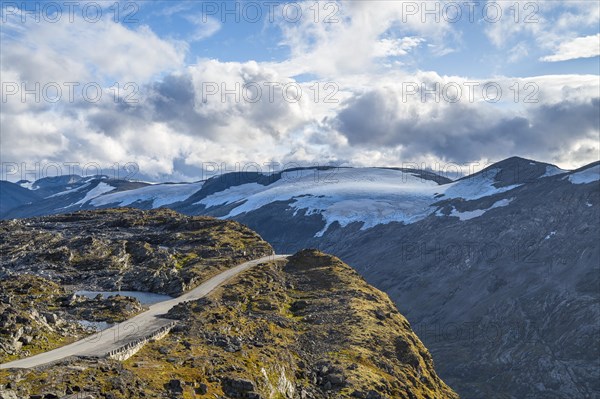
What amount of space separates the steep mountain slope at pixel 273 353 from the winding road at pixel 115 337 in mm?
2644

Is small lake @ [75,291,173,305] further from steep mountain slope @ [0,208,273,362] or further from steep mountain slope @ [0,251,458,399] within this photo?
steep mountain slope @ [0,251,458,399]

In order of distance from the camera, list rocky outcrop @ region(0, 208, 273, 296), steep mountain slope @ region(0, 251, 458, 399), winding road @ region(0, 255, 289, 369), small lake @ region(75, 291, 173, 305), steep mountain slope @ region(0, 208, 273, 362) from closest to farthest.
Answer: steep mountain slope @ region(0, 251, 458, 399) < winding road @ region(0, 255, 289, 369) < steep mountain slope @ region(0, 208, 273, 362) < small lake @ region(75, 291, 173, 305) < rocky outcrop @ region(0, 208, 273, 296)

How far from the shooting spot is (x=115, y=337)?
6931 centimetres

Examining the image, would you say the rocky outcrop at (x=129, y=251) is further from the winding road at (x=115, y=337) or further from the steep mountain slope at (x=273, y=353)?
the steep mountain slope at (x=273, y=353)

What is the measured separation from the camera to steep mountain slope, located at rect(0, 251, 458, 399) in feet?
178

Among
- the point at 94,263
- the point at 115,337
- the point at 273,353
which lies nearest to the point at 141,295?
the point at 94,263

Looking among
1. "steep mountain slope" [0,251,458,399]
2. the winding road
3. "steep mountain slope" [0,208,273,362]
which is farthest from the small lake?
"steep mountain slope" [0,251,458,399]

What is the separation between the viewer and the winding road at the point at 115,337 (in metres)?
59.1

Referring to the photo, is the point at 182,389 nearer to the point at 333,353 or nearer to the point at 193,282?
the point at 333,353

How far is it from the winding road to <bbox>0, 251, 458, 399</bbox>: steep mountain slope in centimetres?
264

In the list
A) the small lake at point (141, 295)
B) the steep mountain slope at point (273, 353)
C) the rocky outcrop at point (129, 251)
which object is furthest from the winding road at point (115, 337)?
the rocky outcrop at point (129, 251)

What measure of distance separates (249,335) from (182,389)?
80.6 feet

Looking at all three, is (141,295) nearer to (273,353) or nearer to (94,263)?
(94,263)

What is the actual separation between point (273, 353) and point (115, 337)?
739 inches
